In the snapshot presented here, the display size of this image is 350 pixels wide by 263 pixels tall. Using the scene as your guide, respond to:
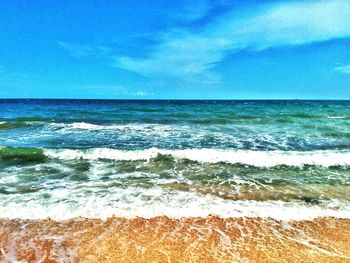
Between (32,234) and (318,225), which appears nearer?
(32,234)

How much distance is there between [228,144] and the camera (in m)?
15.3

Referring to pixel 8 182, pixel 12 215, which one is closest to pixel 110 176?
pixel 8 182

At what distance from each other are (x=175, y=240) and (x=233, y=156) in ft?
24.1

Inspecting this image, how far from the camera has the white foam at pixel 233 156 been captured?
1169 centimetres

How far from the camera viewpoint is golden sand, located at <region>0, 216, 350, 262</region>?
195 inches

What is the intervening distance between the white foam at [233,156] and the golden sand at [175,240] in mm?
5489

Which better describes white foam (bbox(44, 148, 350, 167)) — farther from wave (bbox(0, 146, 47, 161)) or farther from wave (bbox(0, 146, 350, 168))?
wave (bbox(0, 146, 47, 161))

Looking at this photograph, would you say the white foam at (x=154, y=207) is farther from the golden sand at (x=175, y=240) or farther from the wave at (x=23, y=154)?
the wave at (x=23, y=154)

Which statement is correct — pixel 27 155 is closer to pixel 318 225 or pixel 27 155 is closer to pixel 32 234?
pixel 32 234

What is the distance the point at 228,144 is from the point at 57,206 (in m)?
9.77

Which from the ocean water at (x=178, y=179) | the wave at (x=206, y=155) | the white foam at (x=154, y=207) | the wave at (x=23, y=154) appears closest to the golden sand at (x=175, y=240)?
the white foam at (x=154, y=207)

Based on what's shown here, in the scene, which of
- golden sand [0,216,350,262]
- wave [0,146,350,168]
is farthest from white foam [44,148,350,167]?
golden sand [0,216,350,262]

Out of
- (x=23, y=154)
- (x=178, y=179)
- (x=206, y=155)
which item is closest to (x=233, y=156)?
(x=206, y=155)

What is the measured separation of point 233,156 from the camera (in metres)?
12.4
